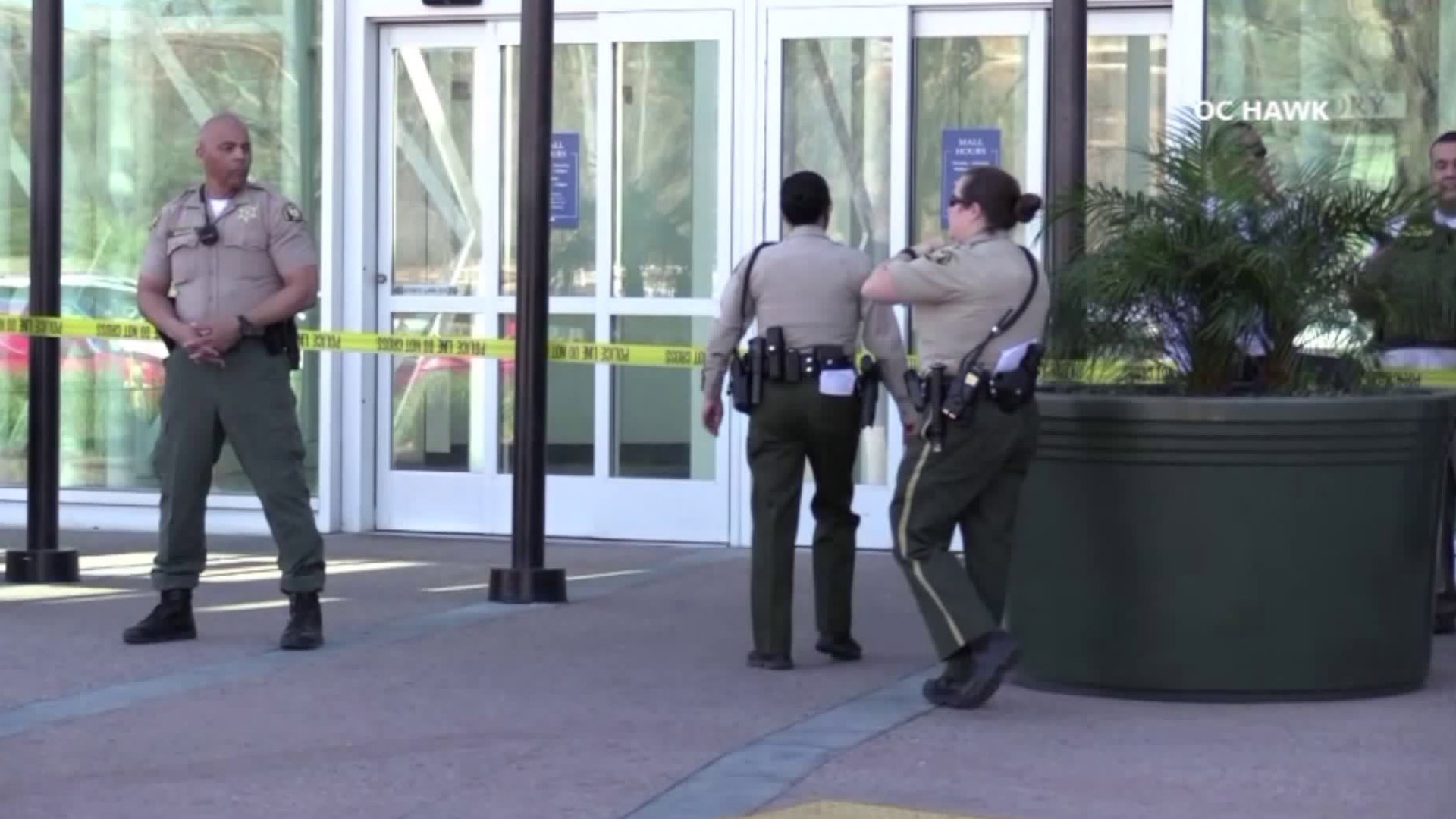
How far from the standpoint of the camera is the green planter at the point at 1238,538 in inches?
288

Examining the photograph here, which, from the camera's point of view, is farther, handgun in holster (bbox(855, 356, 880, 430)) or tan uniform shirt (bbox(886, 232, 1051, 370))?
handgun in holster (bbox(855, 356, 880, 430))

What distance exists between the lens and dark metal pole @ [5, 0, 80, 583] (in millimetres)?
10422

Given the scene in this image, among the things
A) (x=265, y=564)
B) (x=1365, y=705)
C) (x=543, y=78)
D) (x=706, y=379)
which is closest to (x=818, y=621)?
(x=706, y=379)

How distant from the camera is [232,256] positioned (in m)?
8.59

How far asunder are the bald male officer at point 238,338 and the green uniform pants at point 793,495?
63.4 inches

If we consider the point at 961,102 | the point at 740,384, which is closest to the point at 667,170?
the point at 961,102

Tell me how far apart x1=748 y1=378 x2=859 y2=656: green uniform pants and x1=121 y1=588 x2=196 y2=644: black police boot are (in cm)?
208

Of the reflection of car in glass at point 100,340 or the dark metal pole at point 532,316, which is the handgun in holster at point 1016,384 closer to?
the dark metal pole at point 532,316

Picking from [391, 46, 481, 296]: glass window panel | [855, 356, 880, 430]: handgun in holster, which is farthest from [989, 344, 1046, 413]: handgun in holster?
[391, 46, 481, 296]: glass window panel

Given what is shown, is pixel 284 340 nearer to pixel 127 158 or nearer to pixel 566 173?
pixel 566 173

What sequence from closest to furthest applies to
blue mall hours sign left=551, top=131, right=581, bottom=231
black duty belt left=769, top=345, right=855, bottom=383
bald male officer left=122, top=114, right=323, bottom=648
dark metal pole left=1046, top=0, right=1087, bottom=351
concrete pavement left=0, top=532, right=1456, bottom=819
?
concrete pavement left=0, top=532, right=1456, bottom=819, black duty belt left=769, top=345, right=855, bottom=383, bald male officer left=122, top=114, right=323, bottom=648, dark metal pole left=1046, top=0, right=1087, bottom=351, blue mall hours sign left=551, top=131, right=581, bottom=231

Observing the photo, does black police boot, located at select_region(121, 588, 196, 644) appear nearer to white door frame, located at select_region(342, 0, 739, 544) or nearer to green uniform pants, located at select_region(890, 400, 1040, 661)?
green uniform pants, located at select_region(890, 400, 1040, 661)

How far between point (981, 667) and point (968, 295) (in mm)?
1089

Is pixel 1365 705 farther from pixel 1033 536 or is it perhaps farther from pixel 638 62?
pixel 638 62
